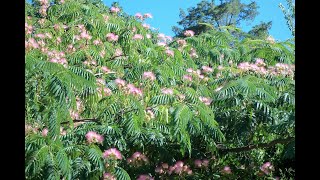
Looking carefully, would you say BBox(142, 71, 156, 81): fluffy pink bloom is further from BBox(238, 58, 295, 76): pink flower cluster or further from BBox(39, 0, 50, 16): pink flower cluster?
BBox(39, 0, 50, 16): pink flower cluster

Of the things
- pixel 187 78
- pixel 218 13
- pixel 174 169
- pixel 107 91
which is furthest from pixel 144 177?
pixel 218 13

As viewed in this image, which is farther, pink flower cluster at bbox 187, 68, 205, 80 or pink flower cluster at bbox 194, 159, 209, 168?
pink flower cluster at bbox 187, 68, 205, 80

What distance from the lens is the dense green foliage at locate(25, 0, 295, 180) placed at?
118 inches

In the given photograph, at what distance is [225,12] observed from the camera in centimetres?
2558

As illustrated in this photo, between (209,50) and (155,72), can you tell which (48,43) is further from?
(209,50)

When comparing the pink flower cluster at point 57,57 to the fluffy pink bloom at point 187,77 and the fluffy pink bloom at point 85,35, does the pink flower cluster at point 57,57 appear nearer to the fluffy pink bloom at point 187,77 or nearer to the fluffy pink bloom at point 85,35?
the fluffy pink bloom at point 85,35

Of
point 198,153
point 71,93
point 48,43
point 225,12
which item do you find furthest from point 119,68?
point 225,12

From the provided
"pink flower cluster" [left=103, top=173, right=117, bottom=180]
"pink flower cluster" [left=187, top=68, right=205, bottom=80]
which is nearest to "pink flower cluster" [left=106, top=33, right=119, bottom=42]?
"pink flower cluster" [left=187, top=68, right=205, bottom=80]

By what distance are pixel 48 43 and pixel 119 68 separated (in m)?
0.75

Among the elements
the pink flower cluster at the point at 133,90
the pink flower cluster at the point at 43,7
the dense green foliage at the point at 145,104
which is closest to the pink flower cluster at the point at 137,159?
the dense green foliage at the point at 145,104

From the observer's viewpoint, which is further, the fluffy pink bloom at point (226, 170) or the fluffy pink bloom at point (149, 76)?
the fluffy pink bloom at point (226, 170)

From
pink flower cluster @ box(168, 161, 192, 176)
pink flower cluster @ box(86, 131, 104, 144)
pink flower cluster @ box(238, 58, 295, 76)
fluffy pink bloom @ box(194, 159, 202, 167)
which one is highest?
pink flower cluster @ box(238, 58, 295, 76)

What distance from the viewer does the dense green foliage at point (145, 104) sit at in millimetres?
2990
